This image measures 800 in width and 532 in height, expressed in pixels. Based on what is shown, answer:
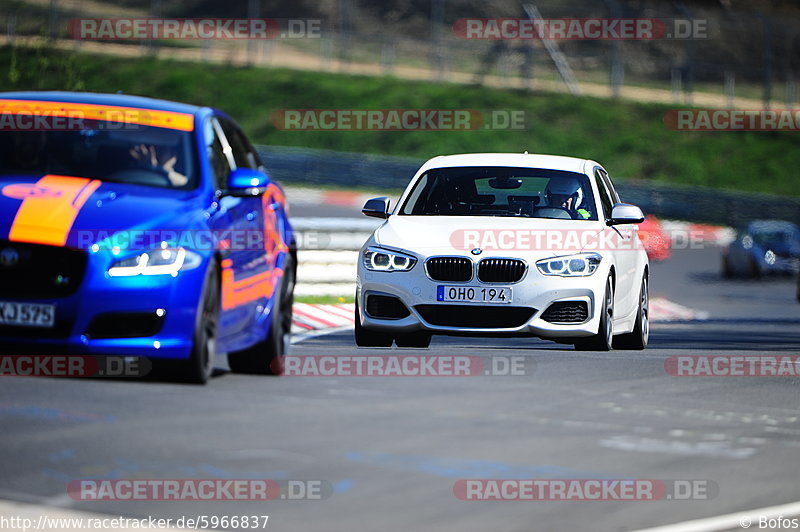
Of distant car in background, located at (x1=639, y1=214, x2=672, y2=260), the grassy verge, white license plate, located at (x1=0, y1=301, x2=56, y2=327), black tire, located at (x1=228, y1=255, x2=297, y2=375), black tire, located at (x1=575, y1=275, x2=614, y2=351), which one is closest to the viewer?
white license plate, located at (x1=0, y1=301, x2=56, y2=327)

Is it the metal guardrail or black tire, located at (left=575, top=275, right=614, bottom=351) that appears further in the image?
the metal guardrail

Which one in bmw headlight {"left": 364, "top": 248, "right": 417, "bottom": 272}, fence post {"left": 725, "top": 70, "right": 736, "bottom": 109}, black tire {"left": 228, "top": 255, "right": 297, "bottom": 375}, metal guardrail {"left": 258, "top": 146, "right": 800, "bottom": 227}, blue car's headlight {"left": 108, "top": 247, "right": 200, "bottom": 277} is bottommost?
metal guardrail {"left": 258, "top": 146, "right": 800, "bottom": 227}

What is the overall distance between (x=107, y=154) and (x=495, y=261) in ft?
10.6

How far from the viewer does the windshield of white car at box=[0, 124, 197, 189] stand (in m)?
9.61

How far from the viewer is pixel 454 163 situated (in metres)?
12.8

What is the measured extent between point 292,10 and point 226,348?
58657 mm

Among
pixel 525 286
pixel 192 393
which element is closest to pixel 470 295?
pixel 525 286

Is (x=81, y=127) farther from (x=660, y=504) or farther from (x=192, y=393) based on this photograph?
(x=660, y=504)

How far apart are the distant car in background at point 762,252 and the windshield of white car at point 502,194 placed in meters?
21.6

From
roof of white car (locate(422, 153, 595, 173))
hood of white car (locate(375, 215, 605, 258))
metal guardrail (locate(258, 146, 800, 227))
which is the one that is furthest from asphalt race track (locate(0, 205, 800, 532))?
metal guardrail (locate(258, 146, 800, 227))

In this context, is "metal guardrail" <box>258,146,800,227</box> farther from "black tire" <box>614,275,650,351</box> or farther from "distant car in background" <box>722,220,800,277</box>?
"black tire" <box>614,275,650,351</box>

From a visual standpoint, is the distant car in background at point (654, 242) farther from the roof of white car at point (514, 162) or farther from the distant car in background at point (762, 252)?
the roof of white car at point (514, 162)

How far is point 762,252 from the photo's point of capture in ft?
112

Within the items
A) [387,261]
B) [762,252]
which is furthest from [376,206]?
[762,252]
